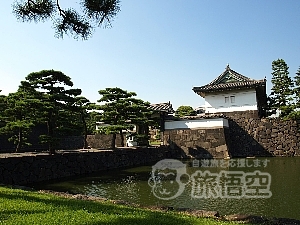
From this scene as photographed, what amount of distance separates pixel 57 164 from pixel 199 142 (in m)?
9.15

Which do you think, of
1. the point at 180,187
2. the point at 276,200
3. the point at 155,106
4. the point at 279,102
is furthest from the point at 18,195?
the point at 279,102

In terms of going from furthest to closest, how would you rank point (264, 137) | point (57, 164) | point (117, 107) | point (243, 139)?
point (243, 139) → point (264, 137) → point (117, 107) → point (57, 164)

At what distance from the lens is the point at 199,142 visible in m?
15.7

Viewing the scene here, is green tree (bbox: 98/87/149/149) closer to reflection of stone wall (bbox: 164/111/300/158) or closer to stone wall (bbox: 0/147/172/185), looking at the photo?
stone wall (bbox: 0/147/172/185)

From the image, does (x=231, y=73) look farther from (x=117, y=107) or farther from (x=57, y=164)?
(x=57, y=164)

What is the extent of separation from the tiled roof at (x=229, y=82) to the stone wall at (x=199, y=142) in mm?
3399

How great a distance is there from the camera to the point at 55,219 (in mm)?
3203

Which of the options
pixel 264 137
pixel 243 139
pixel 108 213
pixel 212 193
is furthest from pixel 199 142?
pixel 108 213

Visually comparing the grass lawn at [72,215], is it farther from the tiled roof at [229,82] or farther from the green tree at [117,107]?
the tiled roof at [229,82]

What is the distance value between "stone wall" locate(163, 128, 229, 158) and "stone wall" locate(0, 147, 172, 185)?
3648mm

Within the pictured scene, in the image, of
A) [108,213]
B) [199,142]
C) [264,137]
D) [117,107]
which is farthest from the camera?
[264,137]

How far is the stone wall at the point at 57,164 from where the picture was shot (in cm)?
760

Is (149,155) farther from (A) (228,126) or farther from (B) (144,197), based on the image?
(B) (144,197)

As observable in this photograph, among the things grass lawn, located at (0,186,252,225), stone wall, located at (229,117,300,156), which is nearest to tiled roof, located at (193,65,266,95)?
stone wall, located at (229,117,300,156)
